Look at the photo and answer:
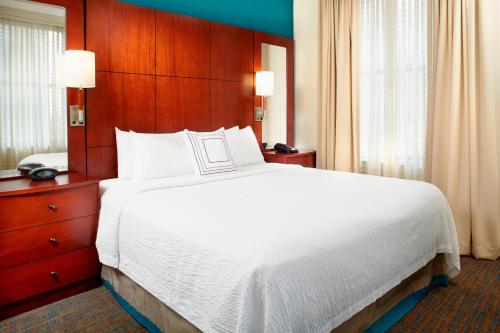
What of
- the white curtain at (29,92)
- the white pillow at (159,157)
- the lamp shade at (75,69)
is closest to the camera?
the white curtain at (29,92)

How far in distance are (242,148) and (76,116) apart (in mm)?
1432

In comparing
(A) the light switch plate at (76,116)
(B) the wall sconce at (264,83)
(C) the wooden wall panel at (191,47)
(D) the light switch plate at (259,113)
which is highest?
(C) the wooden wall panel at (191,47)

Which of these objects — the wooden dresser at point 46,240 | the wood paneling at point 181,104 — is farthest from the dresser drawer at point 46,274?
the wood paneling at point 181,104

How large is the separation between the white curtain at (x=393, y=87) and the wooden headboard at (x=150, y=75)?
133 cm

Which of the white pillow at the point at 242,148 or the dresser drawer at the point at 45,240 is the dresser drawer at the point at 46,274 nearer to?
the dresser drawer at the point at 45,240

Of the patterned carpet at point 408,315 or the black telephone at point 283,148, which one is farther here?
the black telephone at point 283,148

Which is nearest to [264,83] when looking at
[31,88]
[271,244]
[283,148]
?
[283,148]

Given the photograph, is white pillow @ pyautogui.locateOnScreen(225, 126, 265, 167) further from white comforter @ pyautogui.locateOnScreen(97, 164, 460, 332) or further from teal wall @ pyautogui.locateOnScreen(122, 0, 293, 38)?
teal wall @ pyautogui.locateOnScreen(122, 0, 293, 38)

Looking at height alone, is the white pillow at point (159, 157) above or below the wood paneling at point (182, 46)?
below

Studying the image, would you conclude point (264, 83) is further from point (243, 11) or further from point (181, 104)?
point (181, 104)

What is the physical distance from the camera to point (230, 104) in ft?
12.7

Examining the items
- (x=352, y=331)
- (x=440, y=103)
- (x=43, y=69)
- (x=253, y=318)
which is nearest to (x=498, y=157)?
(x=440, y=103)

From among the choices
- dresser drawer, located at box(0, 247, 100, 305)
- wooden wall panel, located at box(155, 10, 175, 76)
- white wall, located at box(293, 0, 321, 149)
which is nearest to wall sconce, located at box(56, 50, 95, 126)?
wooden wall panel, located at box(155, 10, 175, 76)

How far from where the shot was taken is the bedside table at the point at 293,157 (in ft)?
Answer: 12.9
